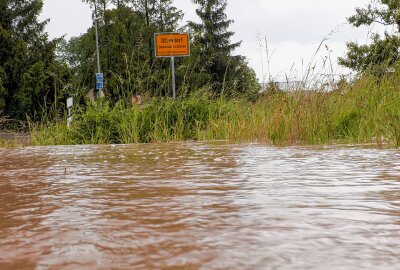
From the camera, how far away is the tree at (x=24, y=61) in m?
26.7

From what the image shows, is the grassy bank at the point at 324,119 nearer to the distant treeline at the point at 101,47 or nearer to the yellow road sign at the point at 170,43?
the yellow road sign at the point at 170,43

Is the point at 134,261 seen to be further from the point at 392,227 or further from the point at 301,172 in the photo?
the point at 301,172

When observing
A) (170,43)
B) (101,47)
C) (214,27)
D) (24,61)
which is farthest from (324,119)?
(214,27)

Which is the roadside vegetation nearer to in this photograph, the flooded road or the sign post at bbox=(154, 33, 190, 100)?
the flooded road

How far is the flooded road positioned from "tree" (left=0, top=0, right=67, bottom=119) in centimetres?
2472

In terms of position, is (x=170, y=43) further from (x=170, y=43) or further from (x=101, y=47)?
(x=101, y=47)

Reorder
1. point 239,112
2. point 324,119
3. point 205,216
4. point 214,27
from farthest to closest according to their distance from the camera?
point 214,27 < point 239,112 < point 324,119 < point 205,216

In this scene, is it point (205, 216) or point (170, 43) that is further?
point (170, 43)

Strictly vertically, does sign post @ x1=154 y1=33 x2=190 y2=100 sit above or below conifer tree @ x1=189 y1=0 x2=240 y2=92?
below

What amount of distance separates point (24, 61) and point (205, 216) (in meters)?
29.0

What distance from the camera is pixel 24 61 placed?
28.1 metres

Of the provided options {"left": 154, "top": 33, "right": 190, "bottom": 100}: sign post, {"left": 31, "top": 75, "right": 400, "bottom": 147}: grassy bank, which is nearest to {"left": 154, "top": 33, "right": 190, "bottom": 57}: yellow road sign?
{"left": 154, "top": 33, "right": 190, "bottom": 100}: sign post

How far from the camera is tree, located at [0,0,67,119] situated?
2670cm

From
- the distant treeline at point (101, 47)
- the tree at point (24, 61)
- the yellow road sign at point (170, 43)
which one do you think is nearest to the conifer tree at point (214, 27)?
the distant treeline at point (101, 47)
